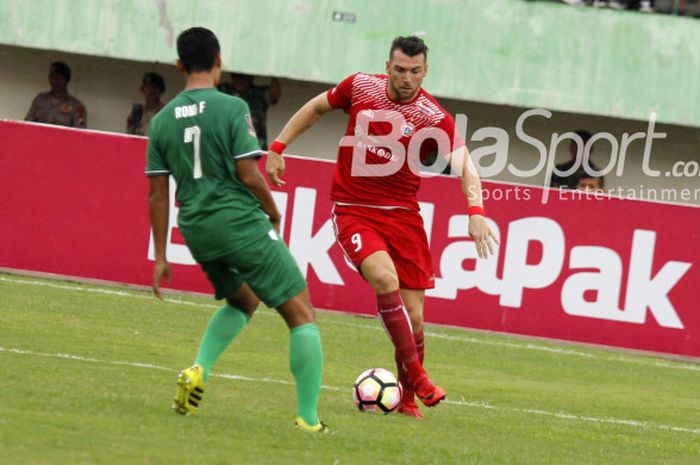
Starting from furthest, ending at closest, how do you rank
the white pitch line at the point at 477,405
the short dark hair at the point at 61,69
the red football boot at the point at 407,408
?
the short dark hair at the point at 61,69 < the white pitch line at the point at 477,405 < the red football boot at the point at 407,408

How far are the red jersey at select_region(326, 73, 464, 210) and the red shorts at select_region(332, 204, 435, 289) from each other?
2.5 inches

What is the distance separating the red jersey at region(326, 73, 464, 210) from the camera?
9281mm

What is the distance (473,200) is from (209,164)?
234cm

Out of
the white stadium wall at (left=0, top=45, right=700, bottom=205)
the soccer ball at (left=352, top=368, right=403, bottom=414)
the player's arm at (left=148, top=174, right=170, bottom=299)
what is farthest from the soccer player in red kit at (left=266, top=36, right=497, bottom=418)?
the white stadium wall at (left=0, top=45, right=700, bottom=205)

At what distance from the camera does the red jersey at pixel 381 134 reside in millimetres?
9281

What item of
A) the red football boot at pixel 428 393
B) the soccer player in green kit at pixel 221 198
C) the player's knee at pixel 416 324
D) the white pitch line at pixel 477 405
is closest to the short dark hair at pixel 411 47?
the player's knee at pixel 416 324

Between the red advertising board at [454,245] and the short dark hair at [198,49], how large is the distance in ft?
26.2

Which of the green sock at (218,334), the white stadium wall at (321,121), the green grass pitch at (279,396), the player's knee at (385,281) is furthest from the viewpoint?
the white stadium wall at (321,121)

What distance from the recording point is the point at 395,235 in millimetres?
9383

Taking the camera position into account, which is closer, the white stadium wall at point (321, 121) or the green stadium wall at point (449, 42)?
the green stadium wall at point (449, 42)

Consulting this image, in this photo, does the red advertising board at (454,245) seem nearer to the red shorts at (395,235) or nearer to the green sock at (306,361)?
the red shorts at (395,235)

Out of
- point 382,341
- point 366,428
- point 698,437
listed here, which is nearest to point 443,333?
point 382,341

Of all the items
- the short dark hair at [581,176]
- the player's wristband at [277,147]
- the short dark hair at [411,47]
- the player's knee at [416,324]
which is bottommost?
the player's knee at [416,324]

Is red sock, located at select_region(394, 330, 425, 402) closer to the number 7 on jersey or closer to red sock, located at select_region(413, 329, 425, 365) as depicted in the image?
red sock, located at select_region(413, 329, 425, 365)
